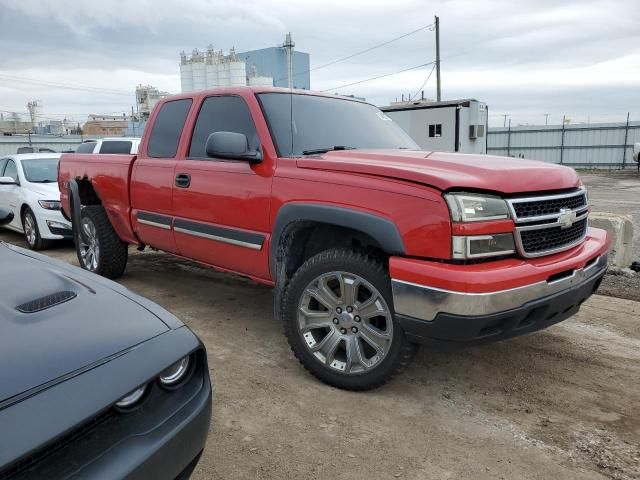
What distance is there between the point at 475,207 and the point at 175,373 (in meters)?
1.63

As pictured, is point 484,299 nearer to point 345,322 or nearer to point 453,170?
point 453,170

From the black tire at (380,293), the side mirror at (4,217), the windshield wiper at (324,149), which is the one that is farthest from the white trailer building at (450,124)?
the side mirror at (4,217)

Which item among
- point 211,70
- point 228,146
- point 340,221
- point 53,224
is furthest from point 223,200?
point 211,70

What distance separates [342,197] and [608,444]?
1.91 meters

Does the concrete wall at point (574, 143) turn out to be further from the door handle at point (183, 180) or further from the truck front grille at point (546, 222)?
the door handle at point (183, 180)

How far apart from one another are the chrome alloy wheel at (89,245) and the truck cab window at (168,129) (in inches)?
52.4

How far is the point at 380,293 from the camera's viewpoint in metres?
2.81

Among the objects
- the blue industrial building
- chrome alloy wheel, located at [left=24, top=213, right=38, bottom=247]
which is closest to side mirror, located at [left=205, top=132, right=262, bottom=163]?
chrome alloy wheel, located at [left=24, top=213, right=38, bottom=247]

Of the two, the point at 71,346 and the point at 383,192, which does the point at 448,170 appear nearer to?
the point at 383,192

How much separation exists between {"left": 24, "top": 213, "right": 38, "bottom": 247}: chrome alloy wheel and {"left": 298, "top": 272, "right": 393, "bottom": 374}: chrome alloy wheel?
244 inches

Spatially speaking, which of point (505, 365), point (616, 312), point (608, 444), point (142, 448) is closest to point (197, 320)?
point (505, 365)

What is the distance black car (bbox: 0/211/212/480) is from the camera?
55.6 inches

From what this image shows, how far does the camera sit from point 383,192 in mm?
2744

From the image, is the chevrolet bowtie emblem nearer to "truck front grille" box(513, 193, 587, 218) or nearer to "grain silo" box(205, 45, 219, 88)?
"truck front grille" box(513, 193, 587, 218)
